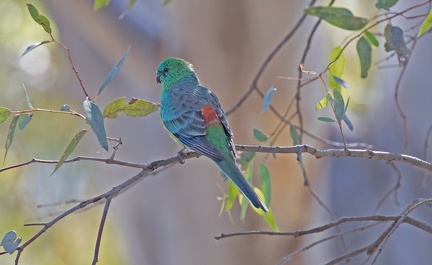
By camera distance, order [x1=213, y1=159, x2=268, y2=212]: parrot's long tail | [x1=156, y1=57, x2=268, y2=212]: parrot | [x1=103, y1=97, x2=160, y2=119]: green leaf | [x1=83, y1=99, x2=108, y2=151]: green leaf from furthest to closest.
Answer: [x1=156, y1=57, x2=268, y2=212]: parrot < [x1=213, y1=159, x2=268, y2=212]: parrot's long tail < [x1=103, y1=97, x2=160, y2=119]: green leaf < [x1=83, y1=99, x2=108, y2=151]: green leaf

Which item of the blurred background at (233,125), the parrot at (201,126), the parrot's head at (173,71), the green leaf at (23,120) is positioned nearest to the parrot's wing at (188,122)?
the parrot at (201,126)

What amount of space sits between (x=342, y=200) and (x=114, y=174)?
4.51 ft

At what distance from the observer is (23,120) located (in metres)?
1.40

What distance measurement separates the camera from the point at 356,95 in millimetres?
5070

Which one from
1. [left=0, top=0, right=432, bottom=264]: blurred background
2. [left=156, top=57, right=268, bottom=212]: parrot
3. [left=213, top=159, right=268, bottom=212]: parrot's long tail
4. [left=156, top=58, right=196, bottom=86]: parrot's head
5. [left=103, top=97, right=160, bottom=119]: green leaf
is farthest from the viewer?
[left=0, top=0, right=432, bottom=264]: blurred background

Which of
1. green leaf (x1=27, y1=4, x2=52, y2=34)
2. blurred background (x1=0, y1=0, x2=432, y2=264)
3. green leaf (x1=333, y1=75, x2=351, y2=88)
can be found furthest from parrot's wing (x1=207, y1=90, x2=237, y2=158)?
blurred background (x1=0, y1=0, x2=432, y2=264)

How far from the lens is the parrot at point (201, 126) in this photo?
1.71 m

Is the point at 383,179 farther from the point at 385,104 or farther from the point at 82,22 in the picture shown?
the point at 82,22

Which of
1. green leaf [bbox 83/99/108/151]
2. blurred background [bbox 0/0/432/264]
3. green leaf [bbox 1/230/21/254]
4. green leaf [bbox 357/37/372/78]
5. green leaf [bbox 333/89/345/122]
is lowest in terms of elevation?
green leaf [bbox 1/230/21/254]

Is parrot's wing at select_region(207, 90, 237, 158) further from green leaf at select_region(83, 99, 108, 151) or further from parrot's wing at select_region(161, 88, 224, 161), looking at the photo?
green leaf at select_region(83, 99, 108, 151)

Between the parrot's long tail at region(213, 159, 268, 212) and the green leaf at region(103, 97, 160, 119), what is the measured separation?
12.5 inches

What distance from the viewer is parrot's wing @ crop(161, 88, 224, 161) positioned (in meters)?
1.79

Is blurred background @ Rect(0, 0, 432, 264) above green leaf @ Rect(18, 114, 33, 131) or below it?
above

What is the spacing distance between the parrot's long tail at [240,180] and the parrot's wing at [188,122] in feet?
0.08
